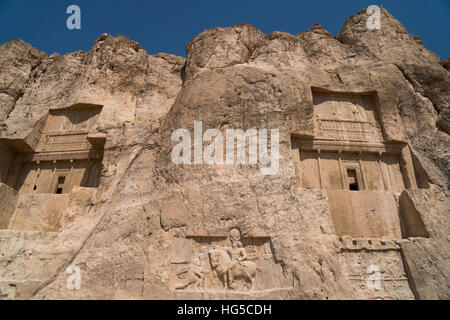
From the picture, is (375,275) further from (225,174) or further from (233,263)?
(225,174)

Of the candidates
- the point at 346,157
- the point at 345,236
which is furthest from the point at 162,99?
the point at 345,236

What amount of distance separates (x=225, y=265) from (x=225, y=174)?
8.75 ft

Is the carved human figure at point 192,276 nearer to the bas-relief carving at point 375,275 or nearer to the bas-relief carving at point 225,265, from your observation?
the bas-relief carving at point 225,265

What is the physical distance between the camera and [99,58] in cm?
1455

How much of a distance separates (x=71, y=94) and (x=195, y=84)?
628cm

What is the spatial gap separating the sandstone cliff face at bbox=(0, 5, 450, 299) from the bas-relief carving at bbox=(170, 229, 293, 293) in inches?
1.5

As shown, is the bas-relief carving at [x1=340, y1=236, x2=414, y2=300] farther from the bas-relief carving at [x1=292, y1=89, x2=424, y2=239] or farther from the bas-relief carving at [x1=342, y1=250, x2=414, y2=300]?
the bas-relief carving at [x1=292, y1=89, x2=424, y2=239]

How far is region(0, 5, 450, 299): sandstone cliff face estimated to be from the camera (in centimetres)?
848

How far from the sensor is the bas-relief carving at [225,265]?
830 centimetres

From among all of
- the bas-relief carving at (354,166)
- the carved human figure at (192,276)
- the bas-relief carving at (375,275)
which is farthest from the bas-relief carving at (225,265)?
the bas-relief carving at (354,166)

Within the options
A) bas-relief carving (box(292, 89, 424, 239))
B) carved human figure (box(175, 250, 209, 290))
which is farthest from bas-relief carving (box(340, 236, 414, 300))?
carved human figure (box(175, 250, 209, 290))

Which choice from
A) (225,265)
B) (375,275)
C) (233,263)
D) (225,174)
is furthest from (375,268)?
(225,174)

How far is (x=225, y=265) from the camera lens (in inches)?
334

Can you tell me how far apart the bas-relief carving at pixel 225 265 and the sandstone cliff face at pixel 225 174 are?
4 centimetres
